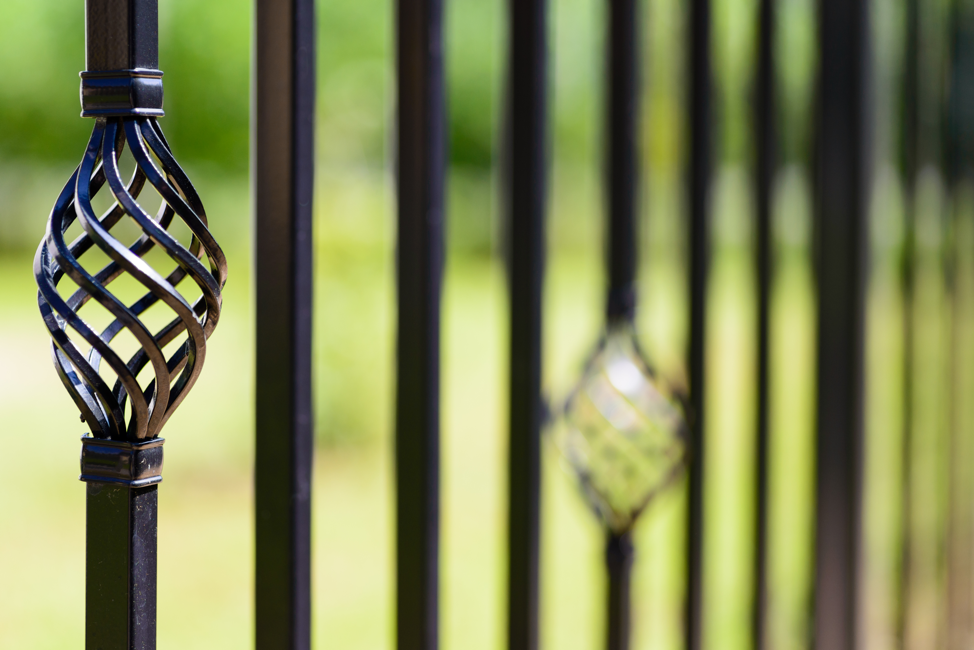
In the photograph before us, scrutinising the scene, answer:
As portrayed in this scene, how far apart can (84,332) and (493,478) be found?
513cm

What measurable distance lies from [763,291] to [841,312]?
15cm

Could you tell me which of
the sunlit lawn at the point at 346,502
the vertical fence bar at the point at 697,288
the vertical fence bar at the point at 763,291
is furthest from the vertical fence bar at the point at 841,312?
the sunlit lawn at the point at 346,502

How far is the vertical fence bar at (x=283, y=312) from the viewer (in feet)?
1.88

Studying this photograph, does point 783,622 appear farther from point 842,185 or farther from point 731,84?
point 731,84

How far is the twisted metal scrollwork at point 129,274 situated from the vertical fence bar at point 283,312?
128 mm

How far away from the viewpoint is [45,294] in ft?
1.37

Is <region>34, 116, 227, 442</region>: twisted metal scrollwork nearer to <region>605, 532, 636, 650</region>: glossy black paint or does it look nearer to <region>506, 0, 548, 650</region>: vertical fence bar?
<region>506, 0, 548, 650</region>: vertical fence bar

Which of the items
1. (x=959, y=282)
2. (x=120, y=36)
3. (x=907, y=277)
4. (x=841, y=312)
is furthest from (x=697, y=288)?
(x=959, y=282)

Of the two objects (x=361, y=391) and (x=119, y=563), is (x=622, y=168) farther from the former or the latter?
(x=361, y=391)

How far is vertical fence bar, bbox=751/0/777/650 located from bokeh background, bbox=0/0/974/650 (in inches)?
38.8

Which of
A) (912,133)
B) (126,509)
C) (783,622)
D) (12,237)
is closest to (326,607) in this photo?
(783,622)

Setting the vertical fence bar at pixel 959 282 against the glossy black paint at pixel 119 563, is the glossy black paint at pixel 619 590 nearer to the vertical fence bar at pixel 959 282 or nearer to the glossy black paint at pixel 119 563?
the glossy black paint at pixel 119 563

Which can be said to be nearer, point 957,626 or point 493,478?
point 957,626

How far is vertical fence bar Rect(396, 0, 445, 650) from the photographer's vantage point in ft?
2.29
